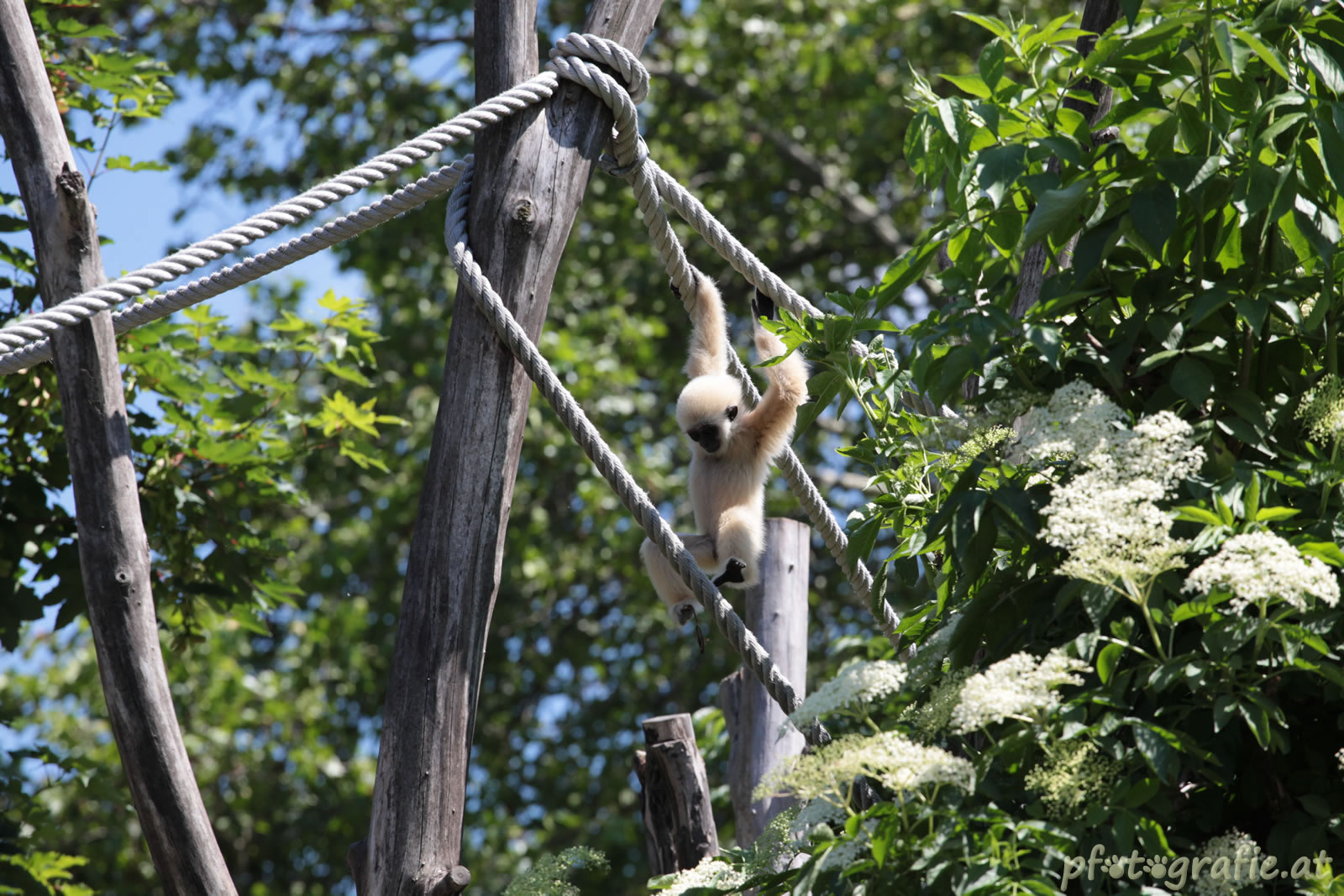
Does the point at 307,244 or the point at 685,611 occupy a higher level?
the point at 307,244

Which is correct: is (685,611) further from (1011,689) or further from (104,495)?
(1011,689)

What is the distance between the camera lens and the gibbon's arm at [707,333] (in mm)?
4563

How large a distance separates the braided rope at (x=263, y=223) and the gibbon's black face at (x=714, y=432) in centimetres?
184

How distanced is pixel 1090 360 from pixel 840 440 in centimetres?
874

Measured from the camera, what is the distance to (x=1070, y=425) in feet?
6.45

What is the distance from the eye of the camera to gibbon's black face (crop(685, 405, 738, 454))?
476 cm

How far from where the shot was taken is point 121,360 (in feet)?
16.2

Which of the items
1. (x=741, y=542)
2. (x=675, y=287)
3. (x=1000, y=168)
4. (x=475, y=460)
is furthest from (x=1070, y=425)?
(x=741, y=542)

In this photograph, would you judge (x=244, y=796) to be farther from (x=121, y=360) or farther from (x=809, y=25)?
(x=809, y=25)

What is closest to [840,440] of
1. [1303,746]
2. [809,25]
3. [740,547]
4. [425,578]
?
[809,25]

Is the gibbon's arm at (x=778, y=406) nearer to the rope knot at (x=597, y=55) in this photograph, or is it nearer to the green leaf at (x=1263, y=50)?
the rope knot at (x=597, y=55)

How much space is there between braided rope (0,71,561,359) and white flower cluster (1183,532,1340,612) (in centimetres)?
217

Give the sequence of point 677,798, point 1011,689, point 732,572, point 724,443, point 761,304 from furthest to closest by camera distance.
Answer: point 724,443
point 732,572
point 677,798
point 761,304
point 1011,689

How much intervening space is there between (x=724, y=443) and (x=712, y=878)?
2.78 metres
